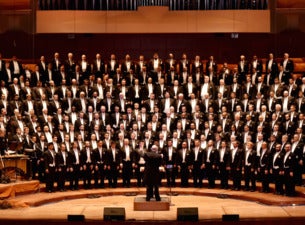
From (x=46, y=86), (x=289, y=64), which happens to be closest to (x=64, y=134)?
(x=46, y=86)

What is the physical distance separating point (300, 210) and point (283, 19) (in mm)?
6825

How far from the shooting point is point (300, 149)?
1026 cm

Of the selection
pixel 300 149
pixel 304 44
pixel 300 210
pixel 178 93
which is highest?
pixel 304 44

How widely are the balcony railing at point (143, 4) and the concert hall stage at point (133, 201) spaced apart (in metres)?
5.58

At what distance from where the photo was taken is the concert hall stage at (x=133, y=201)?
28.8 ft

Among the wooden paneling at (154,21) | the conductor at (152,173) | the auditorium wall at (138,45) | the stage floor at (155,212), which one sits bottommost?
the stage floor at (155,212)

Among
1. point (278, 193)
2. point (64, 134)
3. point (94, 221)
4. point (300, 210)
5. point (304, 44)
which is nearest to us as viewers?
point (94, 221)

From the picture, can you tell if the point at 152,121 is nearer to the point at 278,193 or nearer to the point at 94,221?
the point at 278,193

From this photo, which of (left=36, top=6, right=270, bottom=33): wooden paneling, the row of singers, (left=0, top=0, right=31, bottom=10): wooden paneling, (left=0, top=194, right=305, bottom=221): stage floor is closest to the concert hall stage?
(left=0, top=194, right=305, bottom=221): stage floor

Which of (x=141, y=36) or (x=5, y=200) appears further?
(x=141, y=36)

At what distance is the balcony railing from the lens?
1498 cm

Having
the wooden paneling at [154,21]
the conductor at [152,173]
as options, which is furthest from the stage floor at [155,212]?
the wooden paneling at [154,21]

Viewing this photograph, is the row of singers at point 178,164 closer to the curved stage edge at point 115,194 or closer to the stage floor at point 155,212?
the curved stage edge at point 115,194

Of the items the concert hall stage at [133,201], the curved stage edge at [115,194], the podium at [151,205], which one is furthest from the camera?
the curved stage edge at [115,194]
